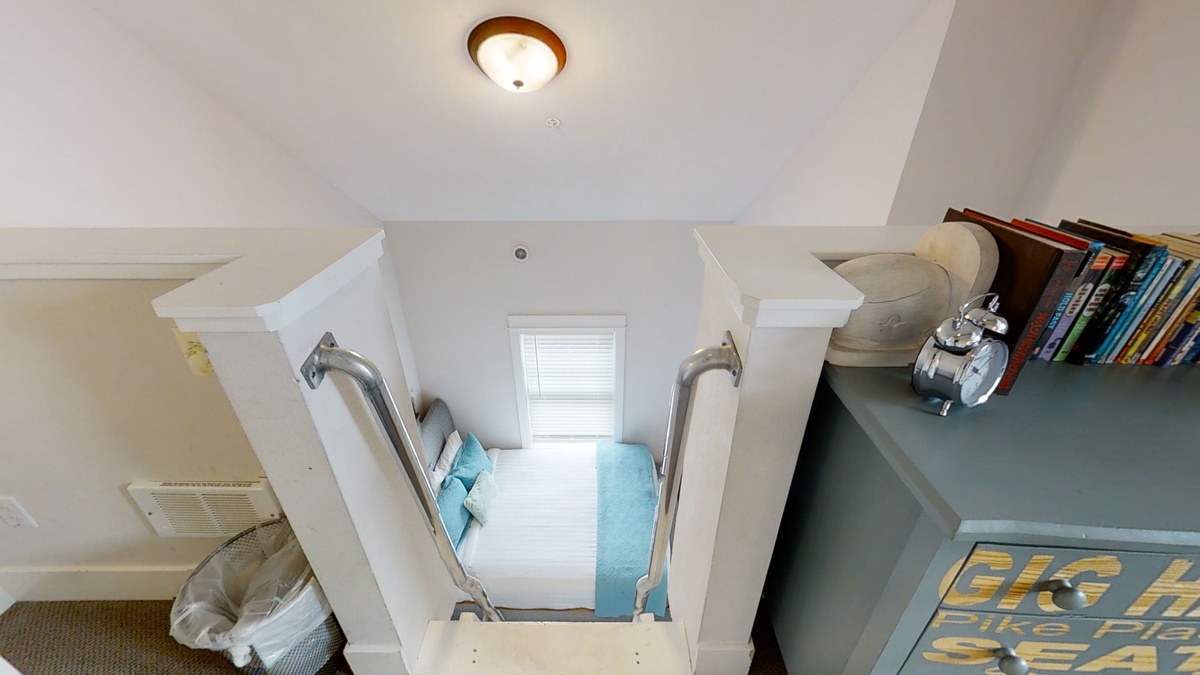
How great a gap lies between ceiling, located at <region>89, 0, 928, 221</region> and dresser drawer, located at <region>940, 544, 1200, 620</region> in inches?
54.0

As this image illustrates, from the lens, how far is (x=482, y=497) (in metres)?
3.19


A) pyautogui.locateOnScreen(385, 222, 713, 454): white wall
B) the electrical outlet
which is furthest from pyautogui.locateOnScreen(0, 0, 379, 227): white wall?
pyautogui.locateOnScreen(385, 222, 713, 454): white wall

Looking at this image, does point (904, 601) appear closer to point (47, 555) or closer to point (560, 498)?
point (47, 555)

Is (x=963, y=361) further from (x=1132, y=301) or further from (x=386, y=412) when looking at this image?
(x=386, y=412)

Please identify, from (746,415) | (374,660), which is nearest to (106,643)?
(374,660)

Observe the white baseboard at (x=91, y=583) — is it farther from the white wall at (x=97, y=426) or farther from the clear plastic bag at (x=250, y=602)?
the clear plastic bag at (x=250, y=602)

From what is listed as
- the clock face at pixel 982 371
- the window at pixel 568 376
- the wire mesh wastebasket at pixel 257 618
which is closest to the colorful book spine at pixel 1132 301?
the clock face at pixel 982 371

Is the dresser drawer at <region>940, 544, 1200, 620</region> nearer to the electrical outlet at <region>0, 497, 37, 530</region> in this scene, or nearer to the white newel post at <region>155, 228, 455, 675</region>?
the white newel post at <region>155, 228, 455, 675</region>

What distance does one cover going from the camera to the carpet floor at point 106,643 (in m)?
1.15

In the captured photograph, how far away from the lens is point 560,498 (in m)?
3.45

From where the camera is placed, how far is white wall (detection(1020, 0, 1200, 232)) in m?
0.96

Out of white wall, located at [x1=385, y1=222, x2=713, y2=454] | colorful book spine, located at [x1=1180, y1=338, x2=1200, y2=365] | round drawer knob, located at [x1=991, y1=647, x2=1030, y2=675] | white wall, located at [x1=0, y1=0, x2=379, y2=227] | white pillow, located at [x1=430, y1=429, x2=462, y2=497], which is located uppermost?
white wall, located at [x1=0, y1=0, x2=379, y2=227]

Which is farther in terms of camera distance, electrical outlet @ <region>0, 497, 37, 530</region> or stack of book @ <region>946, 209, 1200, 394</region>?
electrical outlet @ <region>0, 497, 37, 530</region>

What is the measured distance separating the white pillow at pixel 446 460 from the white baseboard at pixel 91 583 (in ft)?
5.85
